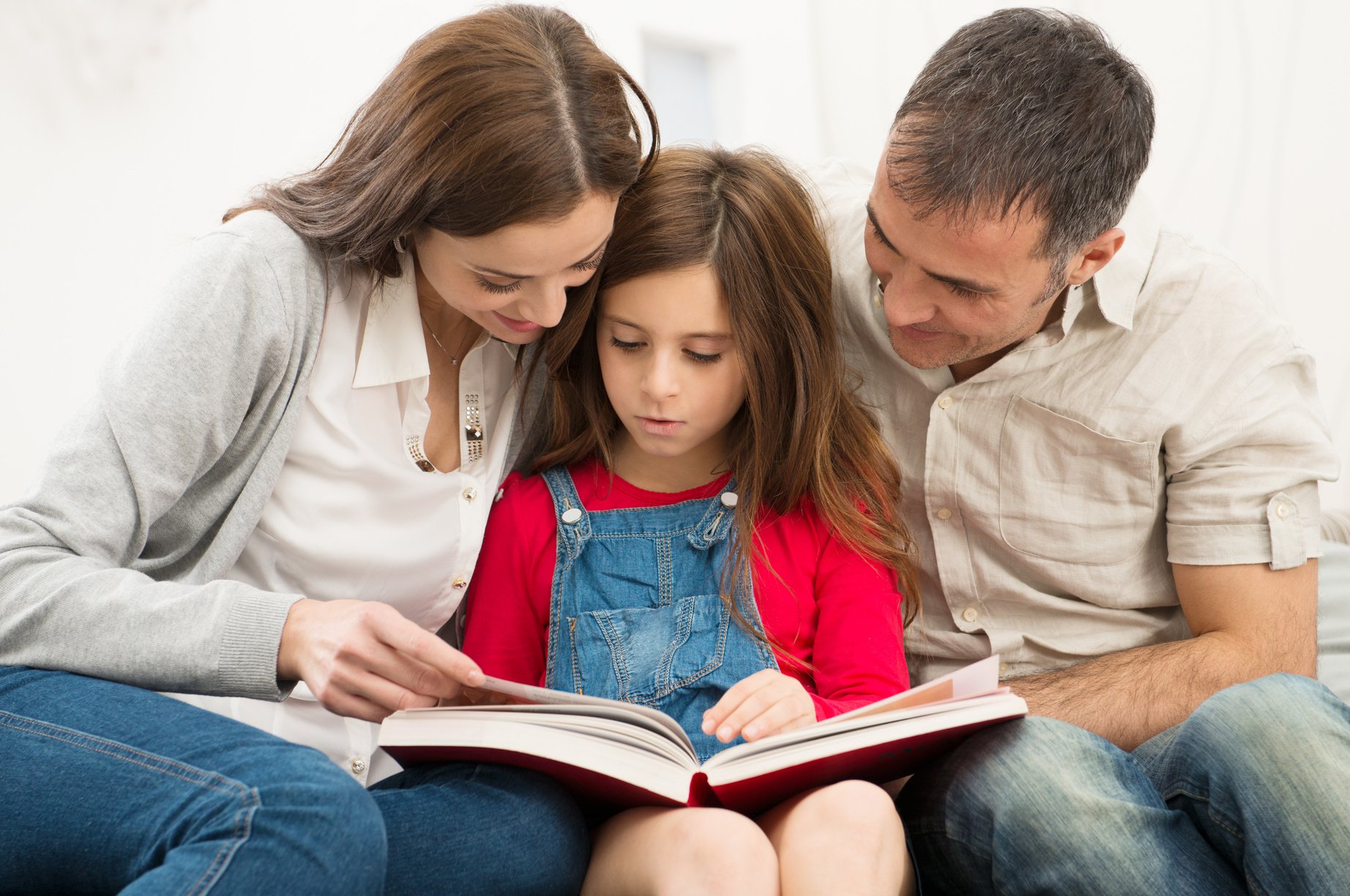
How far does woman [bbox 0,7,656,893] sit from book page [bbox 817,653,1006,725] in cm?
33

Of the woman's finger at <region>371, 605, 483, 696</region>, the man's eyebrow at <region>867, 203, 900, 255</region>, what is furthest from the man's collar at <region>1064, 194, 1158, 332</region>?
the woman's finger at <region>371, 605, 483, 696</region>

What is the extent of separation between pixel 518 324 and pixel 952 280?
0.51m

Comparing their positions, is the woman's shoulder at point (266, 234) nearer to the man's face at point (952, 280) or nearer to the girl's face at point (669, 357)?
the girl's face at point (669, 357)

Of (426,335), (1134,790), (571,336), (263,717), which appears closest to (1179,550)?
(1134,790)

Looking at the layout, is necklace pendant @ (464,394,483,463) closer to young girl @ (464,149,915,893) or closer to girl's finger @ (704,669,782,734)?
young girl @ (464,149,915,893)

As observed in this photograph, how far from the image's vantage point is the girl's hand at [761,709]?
108 centimetres

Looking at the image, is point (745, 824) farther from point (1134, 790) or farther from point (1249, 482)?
point (1249, 482)

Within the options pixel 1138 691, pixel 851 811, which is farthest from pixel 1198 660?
pixel 851 811

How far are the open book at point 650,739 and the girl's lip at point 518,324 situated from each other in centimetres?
44

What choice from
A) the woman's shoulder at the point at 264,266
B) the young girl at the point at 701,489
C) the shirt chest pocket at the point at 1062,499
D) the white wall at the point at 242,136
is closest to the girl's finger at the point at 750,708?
the young girl at the point at 701,489

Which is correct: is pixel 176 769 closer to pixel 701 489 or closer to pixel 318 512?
pixel 318 512

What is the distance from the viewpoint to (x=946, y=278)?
4.43 feet

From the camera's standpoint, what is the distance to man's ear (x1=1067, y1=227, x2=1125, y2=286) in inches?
54.6

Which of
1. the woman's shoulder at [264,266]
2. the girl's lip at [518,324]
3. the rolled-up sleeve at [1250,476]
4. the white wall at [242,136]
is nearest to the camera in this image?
the woman's shoulder at [264,266]
